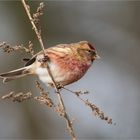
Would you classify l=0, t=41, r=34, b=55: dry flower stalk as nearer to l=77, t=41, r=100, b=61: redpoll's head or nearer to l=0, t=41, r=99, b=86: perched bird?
l=0, t=41, r=99, b=86: perched bird

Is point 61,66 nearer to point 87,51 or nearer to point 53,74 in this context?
point 53,74

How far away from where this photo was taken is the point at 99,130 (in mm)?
10484

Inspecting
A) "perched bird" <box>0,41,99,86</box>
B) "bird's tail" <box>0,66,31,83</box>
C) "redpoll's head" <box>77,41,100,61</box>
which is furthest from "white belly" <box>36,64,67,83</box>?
"redpoll's head" <box>77,41,100,61</box>

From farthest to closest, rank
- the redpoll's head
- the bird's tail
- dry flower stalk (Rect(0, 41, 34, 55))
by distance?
the redpoll's head, the bird's tail, dry flower stalk (Rect(0, 41, 34, 55))

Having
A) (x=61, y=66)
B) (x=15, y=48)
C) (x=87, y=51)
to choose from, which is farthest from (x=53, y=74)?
(x=15, y=48)

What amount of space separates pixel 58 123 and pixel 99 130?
62.1 inches

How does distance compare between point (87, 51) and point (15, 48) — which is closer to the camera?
point (15, 48)

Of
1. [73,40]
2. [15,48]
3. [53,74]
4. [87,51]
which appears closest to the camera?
[15,48]

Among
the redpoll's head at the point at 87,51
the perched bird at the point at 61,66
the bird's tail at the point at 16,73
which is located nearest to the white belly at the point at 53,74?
the perched bird at the point at 61,66

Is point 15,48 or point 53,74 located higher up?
point 15,48

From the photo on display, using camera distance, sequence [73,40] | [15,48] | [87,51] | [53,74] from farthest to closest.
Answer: [73,40], [87,51], [53,74], [15,48]

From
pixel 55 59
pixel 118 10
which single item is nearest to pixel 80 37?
pixel 118 10

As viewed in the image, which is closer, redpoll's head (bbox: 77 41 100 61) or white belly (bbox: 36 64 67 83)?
white belly (bbox: 36 64 67 83)

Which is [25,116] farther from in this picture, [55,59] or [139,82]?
[55,59]
